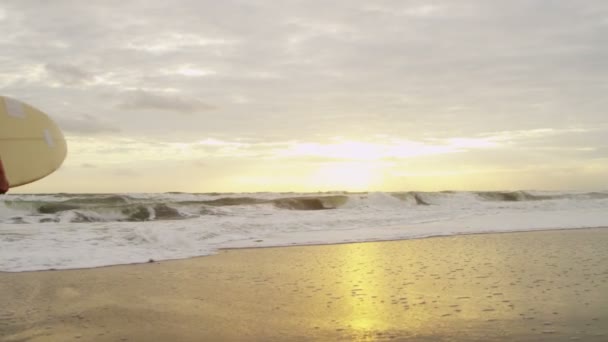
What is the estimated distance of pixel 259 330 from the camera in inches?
217

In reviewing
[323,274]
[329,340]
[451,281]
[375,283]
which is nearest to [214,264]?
[323,274]

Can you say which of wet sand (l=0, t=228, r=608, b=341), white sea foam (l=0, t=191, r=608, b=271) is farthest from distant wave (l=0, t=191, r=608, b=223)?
wet sand (l=0, t=228, r=608, b=341)

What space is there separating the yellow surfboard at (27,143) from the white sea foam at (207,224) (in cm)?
251

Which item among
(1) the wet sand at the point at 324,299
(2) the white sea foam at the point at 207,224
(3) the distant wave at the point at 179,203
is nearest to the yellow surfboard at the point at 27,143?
(1) the wet sand at the point at 324,299

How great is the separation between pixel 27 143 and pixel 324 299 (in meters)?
4.32

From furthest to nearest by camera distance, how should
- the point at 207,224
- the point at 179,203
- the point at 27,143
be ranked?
the point at 179,203 < the point at 207,224 < the point at 27,143

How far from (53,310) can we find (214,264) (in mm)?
3759

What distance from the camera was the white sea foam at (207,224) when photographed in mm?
10969

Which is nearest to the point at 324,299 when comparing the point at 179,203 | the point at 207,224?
the point at 207,224

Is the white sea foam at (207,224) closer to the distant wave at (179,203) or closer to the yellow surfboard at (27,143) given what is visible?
the distant wave at (179,203)

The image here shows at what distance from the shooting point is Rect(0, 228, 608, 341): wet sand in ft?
17.7

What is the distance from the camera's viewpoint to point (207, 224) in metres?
15.8

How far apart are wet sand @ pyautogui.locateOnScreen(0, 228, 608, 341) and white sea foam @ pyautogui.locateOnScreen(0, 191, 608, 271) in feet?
4.58

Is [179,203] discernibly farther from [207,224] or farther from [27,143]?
[27,143]
